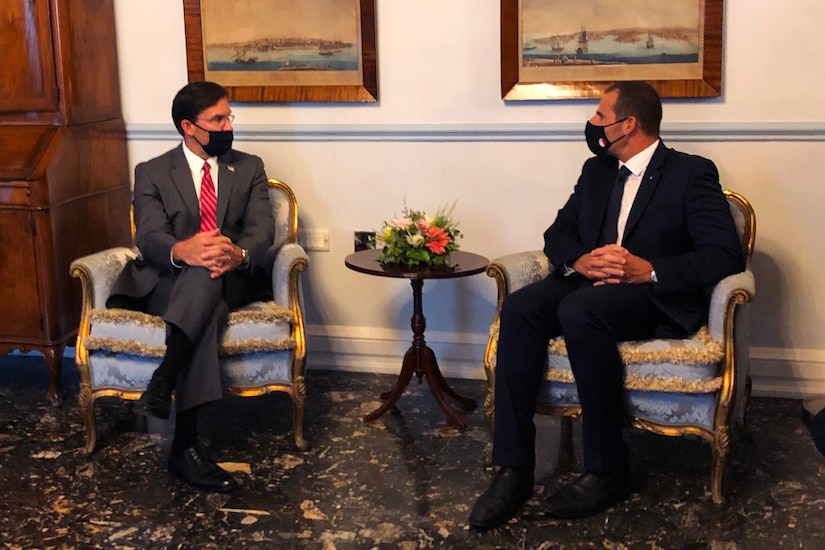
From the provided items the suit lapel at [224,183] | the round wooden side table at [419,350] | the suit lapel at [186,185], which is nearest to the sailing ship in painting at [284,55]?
the suit lapel at [224,183]

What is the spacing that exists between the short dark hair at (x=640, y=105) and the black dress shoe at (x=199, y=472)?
1.67 meters

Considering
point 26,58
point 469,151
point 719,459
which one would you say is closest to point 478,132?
point 469,151

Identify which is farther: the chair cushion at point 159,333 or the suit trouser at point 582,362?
the chair cushion at point 159,333

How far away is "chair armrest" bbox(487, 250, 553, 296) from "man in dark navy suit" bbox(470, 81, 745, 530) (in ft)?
0.17

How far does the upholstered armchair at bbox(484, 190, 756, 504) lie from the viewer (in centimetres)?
260

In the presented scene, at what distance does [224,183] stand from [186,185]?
0.13 metres

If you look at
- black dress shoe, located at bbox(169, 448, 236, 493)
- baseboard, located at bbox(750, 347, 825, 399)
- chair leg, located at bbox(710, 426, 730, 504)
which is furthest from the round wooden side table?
baseboard, located at bbox(750, 347, 825, 399)

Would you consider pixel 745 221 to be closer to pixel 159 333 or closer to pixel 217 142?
pixel 217 142

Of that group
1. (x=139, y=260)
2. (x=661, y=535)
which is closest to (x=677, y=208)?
(x=661, y=535)

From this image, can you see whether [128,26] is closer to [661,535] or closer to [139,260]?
[139,260]

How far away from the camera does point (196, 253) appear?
2975mm

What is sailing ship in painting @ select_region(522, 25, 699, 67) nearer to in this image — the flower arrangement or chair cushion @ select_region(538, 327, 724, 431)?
the flower arrangement

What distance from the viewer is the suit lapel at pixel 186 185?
10.5ft

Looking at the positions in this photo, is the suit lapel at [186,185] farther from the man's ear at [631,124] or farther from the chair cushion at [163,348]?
the man's ear at [631,124]
